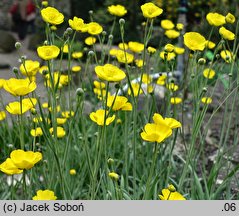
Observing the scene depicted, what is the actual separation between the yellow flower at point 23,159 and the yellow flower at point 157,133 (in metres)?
0.28

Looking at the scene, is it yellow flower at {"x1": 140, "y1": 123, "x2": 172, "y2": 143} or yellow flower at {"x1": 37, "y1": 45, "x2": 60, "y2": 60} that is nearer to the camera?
yellow flower at {"x1": 140, "y1": 123, "x2": 172, "y2": 143}

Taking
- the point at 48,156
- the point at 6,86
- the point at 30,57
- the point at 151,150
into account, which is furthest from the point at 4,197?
the point at 30,57

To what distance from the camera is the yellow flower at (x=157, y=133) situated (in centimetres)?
130

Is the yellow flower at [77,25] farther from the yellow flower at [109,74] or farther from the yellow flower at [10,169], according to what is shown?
the yellow flower at [10,169]

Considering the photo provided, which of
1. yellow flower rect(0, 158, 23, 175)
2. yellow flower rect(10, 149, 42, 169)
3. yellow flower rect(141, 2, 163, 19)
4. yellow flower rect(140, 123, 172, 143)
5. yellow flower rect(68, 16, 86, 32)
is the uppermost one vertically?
yellow flower rect(141, 2, 163, 19)

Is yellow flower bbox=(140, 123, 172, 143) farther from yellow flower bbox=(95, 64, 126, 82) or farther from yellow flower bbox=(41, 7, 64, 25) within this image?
yellow flower bbox=(41, 7, 64, 25)

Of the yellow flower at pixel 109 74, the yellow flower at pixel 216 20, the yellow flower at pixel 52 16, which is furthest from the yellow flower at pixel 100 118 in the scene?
the yellow flower at pixel 216 20

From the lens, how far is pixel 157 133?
51.5 inches

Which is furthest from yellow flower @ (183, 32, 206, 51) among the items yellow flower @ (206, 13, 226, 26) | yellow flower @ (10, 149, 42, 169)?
yellow flower @ (10, 149, 42, 169)

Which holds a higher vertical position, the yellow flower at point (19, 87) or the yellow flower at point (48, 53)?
the yellow flower at point (48, 53)

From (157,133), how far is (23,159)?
1.12ft

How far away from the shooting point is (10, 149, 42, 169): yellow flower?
1.32m

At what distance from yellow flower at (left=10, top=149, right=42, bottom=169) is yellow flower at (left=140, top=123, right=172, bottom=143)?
279 mm
